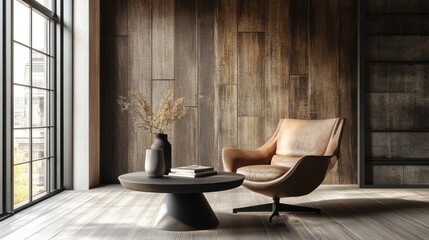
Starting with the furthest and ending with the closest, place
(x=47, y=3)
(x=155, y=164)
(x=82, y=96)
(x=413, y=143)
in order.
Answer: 1. (x=413, y=143)
2. (x=82, y=96)
3. (x=47, y=3)
4. (x=155, y=164)

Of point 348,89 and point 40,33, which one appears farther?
point 348,89

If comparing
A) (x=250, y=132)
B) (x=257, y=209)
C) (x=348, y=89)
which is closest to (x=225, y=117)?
(x=250, y=132)

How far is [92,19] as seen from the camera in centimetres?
531

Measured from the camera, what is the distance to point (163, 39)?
5602 mm

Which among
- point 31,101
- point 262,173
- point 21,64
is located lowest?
point 262,173

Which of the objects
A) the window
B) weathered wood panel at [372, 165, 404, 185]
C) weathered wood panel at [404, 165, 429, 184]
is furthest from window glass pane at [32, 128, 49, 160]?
weathered wood panel at [404, 165, 429, 184]

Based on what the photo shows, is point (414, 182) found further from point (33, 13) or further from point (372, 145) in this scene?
point (33, 13)

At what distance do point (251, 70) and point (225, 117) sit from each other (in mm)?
637

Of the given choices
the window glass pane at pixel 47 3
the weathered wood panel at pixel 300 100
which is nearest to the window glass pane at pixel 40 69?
the window glass pane at pixel 47 3

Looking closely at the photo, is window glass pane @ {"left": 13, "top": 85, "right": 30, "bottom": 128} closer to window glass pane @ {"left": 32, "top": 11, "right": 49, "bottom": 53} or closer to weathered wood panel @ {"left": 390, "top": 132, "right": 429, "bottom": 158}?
window glass pane @ {"left": 32, "top": 11, "right": 49, "bottom": 53}

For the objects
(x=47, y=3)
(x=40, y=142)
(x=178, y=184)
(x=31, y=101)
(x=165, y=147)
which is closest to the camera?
(x=178, y=184)

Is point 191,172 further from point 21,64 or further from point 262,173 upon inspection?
point 21,64

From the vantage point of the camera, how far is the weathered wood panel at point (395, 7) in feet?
17.9

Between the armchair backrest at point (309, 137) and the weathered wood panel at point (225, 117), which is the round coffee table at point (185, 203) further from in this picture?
the weathered wood panel at point (225, 117)
